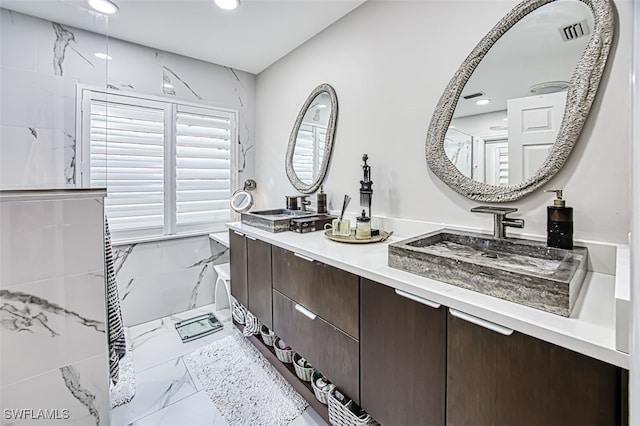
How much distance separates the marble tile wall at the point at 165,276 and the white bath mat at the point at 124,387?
581 millimetres

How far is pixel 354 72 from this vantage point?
6.49 ft

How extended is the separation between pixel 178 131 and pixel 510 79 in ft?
8.31

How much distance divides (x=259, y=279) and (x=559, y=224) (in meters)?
1.58

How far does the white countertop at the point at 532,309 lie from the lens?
2.12 ft

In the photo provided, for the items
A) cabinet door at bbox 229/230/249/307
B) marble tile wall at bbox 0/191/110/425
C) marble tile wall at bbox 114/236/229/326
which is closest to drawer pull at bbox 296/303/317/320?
cabinet door at bbox 229/230/249/307

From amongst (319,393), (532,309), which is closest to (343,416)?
(319,393)

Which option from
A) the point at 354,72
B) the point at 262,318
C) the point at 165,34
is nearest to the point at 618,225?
the point at 354,72

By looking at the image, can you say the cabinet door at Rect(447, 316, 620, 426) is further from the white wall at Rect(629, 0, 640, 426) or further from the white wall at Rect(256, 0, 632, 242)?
the white wall at Rect(256, 0, 632, 242)

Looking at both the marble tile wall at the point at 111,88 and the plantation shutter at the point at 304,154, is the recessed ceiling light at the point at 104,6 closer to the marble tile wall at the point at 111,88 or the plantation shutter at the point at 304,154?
the marble tile wall at the point at 111,88

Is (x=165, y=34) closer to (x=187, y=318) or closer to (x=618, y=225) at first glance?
(x=187, y=318)

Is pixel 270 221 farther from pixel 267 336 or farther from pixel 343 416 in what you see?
pixel 343 416

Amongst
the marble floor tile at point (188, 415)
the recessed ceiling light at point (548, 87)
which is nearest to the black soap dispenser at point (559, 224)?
the recessed ceiling light at point (548, 87)

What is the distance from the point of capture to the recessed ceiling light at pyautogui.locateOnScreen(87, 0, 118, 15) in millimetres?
1849

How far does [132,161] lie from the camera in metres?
2.41
